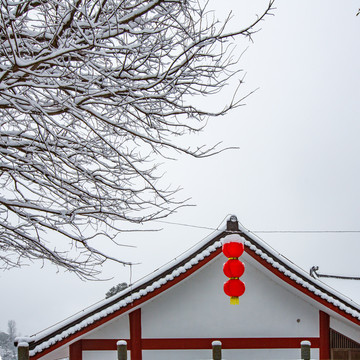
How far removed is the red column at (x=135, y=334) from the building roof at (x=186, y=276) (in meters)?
0.34

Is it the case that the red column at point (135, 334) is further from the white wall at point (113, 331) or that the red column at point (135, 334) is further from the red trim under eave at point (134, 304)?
the red trim under eave at point (134, 304)

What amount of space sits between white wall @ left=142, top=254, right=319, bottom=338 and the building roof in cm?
53

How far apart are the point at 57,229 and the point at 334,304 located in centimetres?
548

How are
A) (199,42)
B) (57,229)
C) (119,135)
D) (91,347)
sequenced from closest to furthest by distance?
1. (199,42)
2. (57,229)
3. (119,135)
4. (91,347)

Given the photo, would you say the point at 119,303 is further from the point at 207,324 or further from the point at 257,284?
the point at 257,284

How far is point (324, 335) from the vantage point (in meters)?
8.51

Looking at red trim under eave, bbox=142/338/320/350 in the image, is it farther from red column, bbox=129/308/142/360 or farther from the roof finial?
the roof finial

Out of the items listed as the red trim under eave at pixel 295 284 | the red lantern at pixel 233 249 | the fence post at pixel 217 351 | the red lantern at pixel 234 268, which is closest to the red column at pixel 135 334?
the red lantern at pixel 234 268

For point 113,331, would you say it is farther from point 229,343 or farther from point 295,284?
point 295,284

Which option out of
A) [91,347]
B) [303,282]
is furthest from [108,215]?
[303,282]

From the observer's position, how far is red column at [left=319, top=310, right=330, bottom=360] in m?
8.45

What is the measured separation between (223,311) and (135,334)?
1.84 metres

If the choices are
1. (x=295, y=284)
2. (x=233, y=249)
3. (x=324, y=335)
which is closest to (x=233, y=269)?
(x=233, y=249)

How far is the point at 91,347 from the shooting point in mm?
8266
